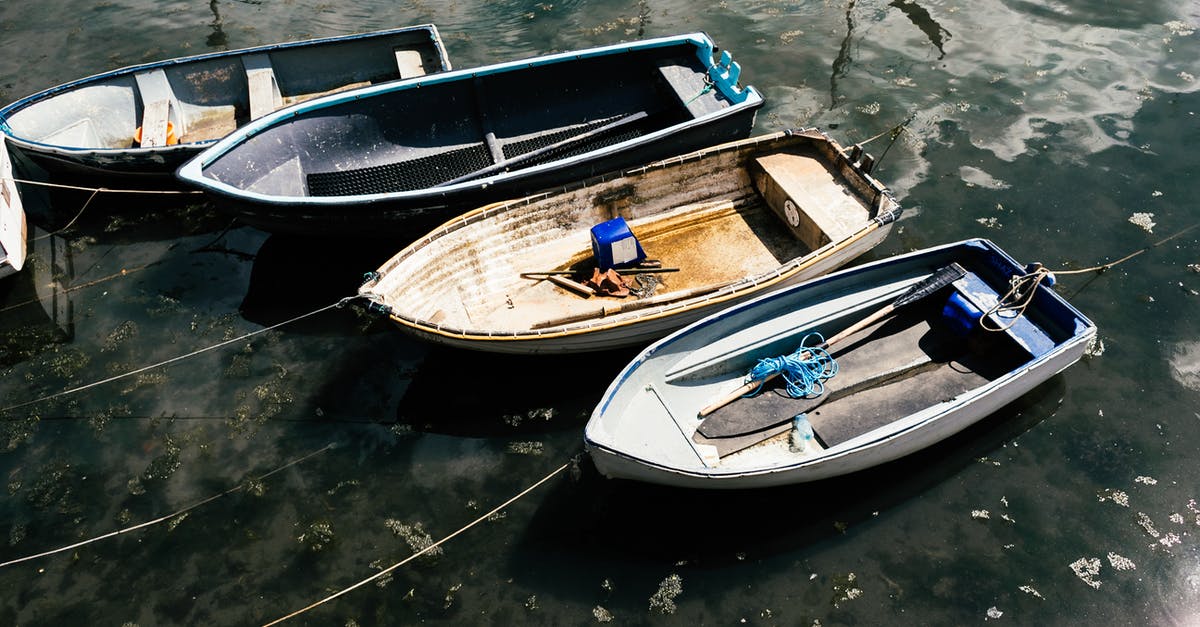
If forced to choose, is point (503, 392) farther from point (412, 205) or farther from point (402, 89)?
point (402, 89)

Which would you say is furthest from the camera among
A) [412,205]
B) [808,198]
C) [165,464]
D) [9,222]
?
[9,222]

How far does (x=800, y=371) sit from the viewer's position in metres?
10.5

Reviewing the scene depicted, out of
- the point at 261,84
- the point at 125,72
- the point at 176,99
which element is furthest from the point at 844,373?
the point at 125,72

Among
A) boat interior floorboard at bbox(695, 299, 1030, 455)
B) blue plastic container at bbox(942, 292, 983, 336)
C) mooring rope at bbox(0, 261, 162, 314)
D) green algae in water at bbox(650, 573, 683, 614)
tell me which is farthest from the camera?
mooring rope at bbox(0, 261, 162, 314)

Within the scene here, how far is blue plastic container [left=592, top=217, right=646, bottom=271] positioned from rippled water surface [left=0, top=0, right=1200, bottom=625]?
65.8 inches

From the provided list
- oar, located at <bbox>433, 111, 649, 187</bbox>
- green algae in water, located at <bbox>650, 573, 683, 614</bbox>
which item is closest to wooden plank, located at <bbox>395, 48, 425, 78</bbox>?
oar, located at <bbox>433, 111, 649, 187</bbox>

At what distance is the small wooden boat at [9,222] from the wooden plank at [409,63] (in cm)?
787

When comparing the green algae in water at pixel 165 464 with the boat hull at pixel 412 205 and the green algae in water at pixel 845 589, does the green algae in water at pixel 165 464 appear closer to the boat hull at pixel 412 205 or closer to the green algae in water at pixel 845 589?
the boat hull at pixel 412 205

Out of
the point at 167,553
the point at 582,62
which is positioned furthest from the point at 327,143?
the point at 167,553

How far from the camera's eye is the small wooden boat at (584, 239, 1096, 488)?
9383mm

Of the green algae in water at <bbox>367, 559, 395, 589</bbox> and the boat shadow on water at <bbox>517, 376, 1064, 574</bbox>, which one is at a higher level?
the green algae in water at <bbox>367, 559, 395, 589</bbox>

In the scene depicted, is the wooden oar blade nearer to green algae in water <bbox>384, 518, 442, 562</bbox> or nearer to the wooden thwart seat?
green algae in water <bbox>384, 518, 442, 562</bbox>

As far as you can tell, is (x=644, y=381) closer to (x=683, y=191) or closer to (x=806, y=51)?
(x=683, y=191)

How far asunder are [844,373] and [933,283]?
6.54 feet
